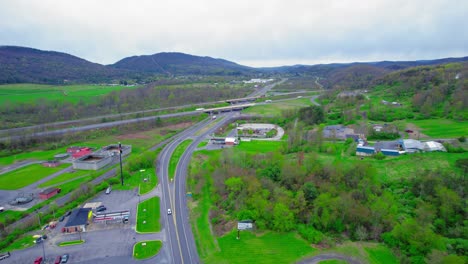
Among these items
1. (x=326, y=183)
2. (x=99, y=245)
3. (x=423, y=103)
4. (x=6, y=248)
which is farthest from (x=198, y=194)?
(x=423, y=103)

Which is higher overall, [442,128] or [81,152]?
[442,128]

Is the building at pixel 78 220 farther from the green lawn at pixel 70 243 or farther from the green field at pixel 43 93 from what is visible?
the green field at pixel 43 93

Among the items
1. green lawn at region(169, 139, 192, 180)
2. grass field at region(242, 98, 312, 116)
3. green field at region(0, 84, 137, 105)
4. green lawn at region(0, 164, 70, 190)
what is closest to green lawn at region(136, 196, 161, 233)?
green lawn at region(169, 139, 192, 180)

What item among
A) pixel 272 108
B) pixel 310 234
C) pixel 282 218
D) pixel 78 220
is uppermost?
pixel 272 108

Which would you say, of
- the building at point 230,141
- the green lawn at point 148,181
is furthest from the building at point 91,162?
the building at point 230,141

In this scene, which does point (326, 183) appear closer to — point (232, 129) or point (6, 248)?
point (6, 248)

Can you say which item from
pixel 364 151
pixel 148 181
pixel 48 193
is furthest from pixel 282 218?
pixel 48 193

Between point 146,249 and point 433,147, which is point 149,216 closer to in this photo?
point 146,249
